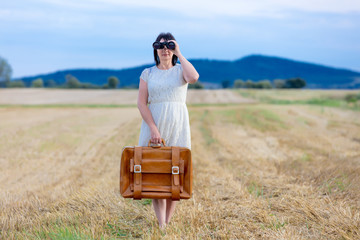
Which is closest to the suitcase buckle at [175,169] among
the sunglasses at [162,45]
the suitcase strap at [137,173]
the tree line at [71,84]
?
the suitcase strap at [137,173]

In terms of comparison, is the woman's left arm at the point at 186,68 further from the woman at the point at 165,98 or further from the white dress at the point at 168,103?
the white dress at the point at 168,103

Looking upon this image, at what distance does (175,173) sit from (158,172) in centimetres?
18

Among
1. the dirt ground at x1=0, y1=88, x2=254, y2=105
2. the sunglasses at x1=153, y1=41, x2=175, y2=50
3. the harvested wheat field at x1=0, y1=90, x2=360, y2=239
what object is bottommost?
the dirt ground at x1=0, y1=88, x2=254, y2=105

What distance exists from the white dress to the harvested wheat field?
97 cm

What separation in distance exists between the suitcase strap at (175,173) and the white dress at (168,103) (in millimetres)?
247

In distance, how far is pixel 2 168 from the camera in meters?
8.68

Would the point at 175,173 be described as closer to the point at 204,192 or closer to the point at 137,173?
the point at 137,173

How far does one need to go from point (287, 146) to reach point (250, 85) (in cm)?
7081

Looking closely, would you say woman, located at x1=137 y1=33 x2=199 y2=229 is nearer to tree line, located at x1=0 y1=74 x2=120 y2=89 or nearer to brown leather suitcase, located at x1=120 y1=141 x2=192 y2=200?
brown leather suitcase, located at x1=120 y1=141 x2=192 y2=200

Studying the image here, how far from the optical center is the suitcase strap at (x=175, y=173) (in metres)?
3.83

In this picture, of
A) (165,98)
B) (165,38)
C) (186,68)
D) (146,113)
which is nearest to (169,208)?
(146,113)

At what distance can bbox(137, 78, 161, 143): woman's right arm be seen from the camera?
13.0ft

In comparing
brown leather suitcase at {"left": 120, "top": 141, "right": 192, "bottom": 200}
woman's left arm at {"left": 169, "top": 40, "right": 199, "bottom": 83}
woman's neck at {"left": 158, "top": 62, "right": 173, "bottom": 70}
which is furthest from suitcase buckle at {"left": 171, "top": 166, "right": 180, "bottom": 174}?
woman's neck at {"left": 158, "top": 62, "right": 173, "bottom": 70}

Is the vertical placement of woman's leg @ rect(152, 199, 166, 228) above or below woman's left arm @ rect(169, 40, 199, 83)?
below
